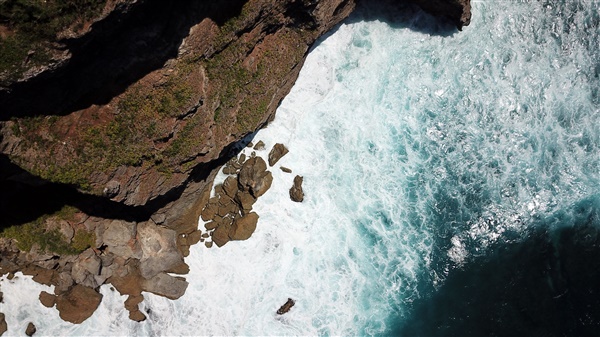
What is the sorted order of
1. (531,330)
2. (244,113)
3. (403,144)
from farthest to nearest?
(403,144) < (531,330) < (244,113)

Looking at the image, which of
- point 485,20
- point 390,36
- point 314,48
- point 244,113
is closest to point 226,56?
point 244,113

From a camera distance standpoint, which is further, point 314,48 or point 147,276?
point 314,48

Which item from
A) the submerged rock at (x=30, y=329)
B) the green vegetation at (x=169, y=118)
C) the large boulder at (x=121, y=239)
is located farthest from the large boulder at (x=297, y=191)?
the submerged rock at (x=30, y=329)

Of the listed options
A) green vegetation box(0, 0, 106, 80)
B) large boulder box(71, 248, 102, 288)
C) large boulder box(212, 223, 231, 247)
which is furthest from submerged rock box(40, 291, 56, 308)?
green vegetation box(0, 0, 106, 80)

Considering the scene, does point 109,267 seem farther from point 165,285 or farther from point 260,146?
point 260,146

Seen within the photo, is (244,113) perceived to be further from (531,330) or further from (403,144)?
(531,330)

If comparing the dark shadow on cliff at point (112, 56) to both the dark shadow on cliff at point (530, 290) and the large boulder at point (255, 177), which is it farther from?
the dark shadow on cliff at point (530, 290)

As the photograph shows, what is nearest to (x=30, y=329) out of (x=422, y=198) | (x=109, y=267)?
(x=109, y=267)
